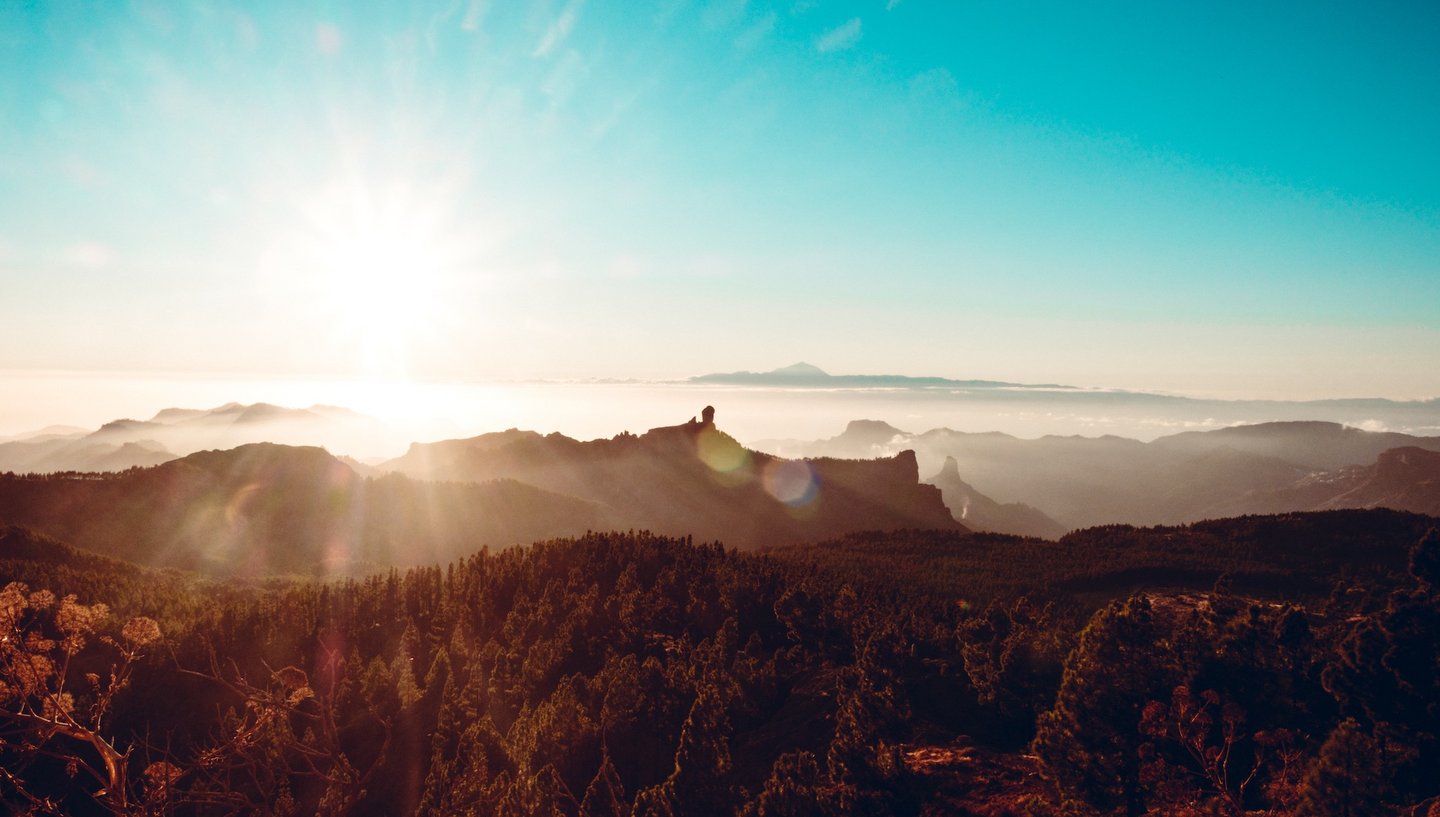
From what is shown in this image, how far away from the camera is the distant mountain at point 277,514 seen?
5276 inches

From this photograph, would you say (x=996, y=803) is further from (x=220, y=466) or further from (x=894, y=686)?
(x=220, y=466)

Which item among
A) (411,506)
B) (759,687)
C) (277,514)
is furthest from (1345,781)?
(277,514)

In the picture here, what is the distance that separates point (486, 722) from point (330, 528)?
128335mm

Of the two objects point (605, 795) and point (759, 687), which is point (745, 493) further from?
point (605, 795)

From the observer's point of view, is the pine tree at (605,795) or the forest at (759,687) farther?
the pine tree at (605,795)

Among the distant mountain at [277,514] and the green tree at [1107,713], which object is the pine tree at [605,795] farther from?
the distant mountain at [277,514]

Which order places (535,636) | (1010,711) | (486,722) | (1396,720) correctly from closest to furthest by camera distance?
(1396,720) < (1010,711) < (486,722) < (535,636)

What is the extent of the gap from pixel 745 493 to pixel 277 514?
379 ft

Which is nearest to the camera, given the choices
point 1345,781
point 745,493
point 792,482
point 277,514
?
point 1345,781

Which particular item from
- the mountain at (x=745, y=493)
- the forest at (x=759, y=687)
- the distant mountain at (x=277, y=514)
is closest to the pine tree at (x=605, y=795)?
the forest at (x=759, y=687)

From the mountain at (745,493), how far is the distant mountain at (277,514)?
17.8 m

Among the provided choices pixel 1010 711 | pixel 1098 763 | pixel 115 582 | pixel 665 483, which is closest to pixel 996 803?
pixel 1098 763

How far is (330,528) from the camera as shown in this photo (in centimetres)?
15188

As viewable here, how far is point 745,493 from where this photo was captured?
602ft
